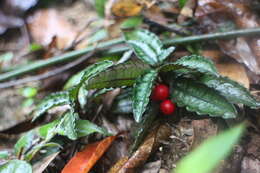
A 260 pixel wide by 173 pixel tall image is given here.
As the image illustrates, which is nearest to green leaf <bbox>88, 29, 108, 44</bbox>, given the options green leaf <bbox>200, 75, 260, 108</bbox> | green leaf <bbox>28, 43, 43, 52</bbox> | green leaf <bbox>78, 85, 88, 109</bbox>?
green leaf <bbox>28, 43, 43, 52</bbox>

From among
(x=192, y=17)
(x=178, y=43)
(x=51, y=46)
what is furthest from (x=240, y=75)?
(x=51, y=46)

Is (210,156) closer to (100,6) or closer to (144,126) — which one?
(144,126)

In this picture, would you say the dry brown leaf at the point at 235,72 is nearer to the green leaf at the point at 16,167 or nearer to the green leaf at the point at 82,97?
the green leaf at the point at 82,97

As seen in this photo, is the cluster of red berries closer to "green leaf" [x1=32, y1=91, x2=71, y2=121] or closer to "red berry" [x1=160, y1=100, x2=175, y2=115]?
"red berry" [x1=160, y1=100, x2=175, y2=115]

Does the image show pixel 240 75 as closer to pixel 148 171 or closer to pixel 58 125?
pixel 148 171

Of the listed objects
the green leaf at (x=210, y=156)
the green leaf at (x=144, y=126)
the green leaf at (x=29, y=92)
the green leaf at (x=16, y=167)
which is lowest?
the green leaf at (x=29, y=92)

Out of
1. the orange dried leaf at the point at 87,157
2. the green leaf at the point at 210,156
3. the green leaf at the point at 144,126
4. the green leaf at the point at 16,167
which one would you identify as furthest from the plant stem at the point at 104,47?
the green leaf at the point at 210,156

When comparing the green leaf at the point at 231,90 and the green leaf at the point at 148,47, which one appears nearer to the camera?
the green leaf at the point at 231,90

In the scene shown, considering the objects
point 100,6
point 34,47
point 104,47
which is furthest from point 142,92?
point 34,47
